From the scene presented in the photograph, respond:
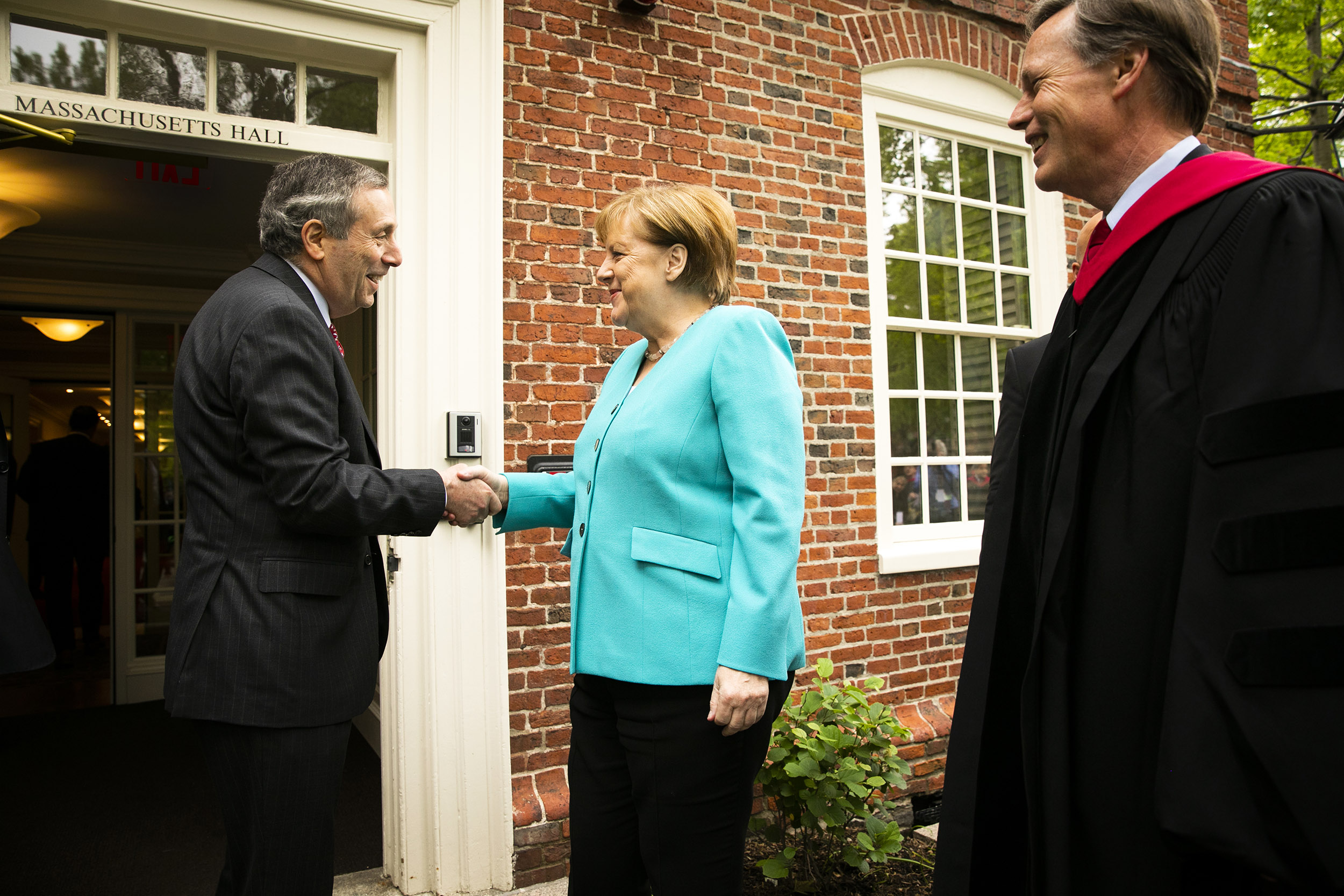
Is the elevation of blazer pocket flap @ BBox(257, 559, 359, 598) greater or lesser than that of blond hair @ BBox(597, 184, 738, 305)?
lesser

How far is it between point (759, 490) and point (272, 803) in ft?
4.11

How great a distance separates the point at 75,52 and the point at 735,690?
127 inches

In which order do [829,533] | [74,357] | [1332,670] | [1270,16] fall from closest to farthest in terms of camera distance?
1. [1332,670]
2. [829,533]
3. [74,357]
4. [1270,16]

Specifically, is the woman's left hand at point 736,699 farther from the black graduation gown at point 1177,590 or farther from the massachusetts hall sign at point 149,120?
the massachusetts hall sign at point 149,120

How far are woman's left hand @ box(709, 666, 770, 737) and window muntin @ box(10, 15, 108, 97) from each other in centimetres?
303

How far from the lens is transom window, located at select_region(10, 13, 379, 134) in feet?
9.62

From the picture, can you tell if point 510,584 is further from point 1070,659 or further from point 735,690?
point 1070,659

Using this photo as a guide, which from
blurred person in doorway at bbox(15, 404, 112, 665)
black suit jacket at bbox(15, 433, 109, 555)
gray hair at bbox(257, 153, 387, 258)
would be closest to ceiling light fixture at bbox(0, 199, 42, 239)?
blurred person in doorway at bbox(15, 404, 112, 665)

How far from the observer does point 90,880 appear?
339 centimetres

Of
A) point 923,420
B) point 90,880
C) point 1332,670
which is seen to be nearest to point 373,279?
point 1332,670

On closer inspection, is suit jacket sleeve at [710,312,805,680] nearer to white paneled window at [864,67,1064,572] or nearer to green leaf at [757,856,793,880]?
green leaf at [757,856,793,880]

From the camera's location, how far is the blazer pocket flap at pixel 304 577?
72.2 inches

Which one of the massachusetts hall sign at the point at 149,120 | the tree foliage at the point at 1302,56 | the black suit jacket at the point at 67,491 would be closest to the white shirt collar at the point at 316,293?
the massachusetts hall sign at the point at 149,120

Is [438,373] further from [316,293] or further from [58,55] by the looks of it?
[58,55]
